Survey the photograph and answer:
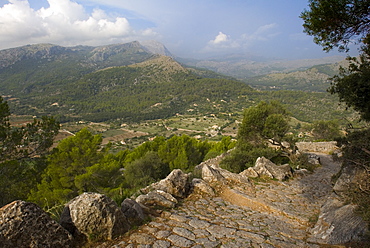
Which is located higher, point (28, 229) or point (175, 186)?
point (28, 229)

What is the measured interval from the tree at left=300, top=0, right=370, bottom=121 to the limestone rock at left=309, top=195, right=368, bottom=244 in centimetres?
346

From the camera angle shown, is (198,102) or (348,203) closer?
(348,203)

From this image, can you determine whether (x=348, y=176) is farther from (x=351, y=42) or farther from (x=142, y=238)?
(x=142, y=238)

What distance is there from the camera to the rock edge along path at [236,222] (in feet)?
14.7

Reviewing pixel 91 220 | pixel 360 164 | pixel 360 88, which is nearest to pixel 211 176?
pixel 360 164

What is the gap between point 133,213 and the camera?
5.20 meters

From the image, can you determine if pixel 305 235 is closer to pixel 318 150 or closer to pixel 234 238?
pixel 234 238

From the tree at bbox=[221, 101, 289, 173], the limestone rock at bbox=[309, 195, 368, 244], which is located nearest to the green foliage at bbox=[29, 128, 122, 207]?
the tree at bbox=[221, 101, 289, 173]

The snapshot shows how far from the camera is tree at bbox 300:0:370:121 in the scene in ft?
20.4

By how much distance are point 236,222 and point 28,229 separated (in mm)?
4746

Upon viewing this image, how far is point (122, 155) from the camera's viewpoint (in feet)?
87.5

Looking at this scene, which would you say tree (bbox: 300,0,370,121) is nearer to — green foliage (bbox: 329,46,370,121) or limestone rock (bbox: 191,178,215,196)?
green foliage (bbox: 329,46,370,121)

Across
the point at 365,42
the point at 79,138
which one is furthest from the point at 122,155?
the point at 365,42

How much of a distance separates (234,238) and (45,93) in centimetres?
23708
